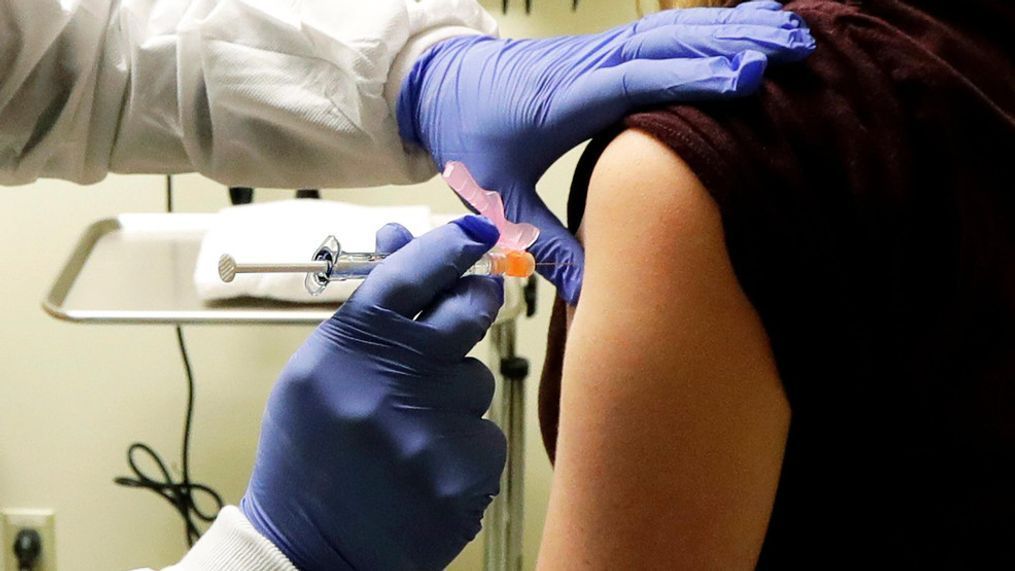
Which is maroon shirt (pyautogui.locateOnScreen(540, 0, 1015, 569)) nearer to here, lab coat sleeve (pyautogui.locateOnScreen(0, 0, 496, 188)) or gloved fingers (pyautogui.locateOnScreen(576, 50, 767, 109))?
gloved fingers (pyautogui.locateOnScreen(576, 50, 767, 109))

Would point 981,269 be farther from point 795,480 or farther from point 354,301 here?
point 354,301

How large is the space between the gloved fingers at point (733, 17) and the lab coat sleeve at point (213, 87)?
0.33 meters

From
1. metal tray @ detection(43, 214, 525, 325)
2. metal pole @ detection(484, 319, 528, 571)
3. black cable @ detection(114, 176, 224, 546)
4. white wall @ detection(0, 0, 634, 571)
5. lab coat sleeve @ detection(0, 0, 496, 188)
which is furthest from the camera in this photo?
black cable @ detection(114, 176, 224, 546)

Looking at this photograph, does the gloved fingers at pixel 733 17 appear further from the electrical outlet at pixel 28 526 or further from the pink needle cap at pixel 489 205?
the electrical outlet at pixel 28 526

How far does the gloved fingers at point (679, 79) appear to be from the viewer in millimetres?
602

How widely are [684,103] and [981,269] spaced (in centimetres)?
20

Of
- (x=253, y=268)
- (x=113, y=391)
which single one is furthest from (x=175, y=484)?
(x=253, y=268)

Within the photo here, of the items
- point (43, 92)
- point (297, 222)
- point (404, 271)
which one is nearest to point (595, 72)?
point (404, 271)

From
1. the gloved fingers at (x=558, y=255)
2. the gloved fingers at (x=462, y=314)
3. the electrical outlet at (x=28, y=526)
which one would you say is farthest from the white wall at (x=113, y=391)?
the gloved fingers at (x=462, y=314)

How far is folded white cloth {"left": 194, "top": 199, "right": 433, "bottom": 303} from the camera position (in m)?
1.22

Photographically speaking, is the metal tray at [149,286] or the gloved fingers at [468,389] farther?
the metal tray at [149,286]

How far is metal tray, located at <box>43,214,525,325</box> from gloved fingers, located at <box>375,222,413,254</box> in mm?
361

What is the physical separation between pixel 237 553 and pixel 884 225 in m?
0.46

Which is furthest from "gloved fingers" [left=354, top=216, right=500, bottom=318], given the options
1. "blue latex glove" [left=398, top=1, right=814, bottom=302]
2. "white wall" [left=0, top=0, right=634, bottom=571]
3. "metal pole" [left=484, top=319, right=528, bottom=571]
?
"white wall" [left=0, top=0, right=634, bottom=571]
